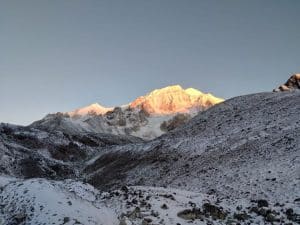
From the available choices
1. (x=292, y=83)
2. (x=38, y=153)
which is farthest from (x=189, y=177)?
(x=292, y=83)

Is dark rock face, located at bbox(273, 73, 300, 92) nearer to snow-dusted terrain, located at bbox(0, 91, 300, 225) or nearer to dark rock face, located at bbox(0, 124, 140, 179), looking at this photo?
dark rock face, located at bbox(0, 124, 140, 179)

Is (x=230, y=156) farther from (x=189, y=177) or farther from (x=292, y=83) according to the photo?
(x=292, y=83)

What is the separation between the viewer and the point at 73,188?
1096 inches

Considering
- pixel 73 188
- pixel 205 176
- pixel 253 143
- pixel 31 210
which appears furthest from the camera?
pixel 253 143

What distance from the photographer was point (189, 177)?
132 feet

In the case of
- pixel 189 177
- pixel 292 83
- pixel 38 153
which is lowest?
pixel 189 177

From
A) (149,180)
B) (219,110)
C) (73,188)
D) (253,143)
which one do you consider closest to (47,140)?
(219,110)

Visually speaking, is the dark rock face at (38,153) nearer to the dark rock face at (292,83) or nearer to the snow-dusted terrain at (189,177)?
the snow-dusted terrain at (189,177)

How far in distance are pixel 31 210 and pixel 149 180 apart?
1024 inches

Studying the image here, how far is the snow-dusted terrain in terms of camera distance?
22453mm

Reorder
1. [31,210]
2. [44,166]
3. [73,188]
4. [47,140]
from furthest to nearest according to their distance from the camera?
[47,140]
[44,166]
[73,188]
[31,210]

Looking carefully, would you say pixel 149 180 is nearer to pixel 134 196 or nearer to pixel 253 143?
pixel 253 143

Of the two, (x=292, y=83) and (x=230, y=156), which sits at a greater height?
(x=292, y=83)

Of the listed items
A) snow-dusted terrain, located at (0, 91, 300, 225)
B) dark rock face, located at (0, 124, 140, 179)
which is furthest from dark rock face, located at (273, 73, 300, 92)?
snow-dusted terrain, located at (0, 91, 300, 225)
